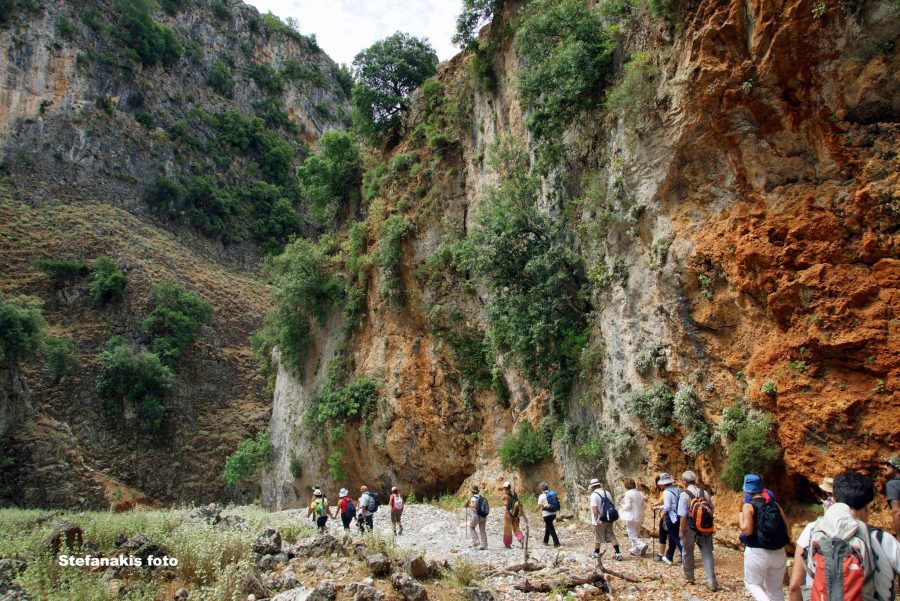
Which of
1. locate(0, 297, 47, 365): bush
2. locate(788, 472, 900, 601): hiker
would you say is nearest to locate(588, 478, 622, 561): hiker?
locate(788, 472, 900, 601): hiker

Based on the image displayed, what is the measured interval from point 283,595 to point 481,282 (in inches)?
520

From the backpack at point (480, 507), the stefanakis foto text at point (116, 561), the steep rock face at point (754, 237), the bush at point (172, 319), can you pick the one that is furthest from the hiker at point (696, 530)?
the bush at point (172, 319)

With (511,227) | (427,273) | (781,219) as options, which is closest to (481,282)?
(427,273)

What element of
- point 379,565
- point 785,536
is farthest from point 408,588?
point 785,536

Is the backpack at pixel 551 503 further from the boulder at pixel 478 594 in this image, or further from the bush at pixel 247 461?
the bush at pixel 247 461

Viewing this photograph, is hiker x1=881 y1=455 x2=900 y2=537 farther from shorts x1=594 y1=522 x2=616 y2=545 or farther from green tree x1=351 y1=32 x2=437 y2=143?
green tree x1=351 y1=32 x2=437 y2=143

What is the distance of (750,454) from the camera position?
8.27 meters

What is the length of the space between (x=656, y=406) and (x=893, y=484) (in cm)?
507

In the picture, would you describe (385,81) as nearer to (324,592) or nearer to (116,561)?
(116,561)

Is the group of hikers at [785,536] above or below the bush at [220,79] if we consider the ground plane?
below

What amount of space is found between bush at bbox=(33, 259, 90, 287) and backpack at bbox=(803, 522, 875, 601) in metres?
40.3

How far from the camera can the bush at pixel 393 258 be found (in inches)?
811

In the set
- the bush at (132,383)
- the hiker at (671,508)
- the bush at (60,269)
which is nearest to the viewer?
the hiker at (671,508)

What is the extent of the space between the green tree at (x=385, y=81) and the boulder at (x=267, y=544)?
770 inches
